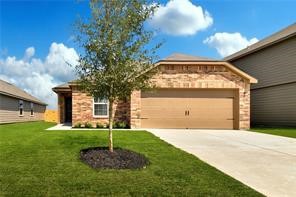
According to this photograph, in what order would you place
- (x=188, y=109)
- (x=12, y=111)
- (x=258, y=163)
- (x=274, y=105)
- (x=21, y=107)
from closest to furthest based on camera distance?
1. (x=258, y=163)
2. (x=188, y=109)
3. (x=274, y=105)
4. (x=12, y=111)
5. (x=21, y=107)

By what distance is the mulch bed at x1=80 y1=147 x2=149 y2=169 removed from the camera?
7.48 meters

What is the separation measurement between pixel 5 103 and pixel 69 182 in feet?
68.5

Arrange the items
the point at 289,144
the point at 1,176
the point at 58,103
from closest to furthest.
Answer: the point at 1,176
the point at 289,144
the point at 58,103

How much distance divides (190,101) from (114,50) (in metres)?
11.8

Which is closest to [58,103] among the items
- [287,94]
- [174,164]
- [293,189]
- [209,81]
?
[209,81]

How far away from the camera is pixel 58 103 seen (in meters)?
24.4

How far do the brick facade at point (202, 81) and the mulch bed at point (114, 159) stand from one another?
10.3 meters

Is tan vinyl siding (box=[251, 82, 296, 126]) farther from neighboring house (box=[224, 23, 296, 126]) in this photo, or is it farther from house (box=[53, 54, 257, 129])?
house (box=[53, 54, 257, 129])

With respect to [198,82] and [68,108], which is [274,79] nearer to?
[198,82]

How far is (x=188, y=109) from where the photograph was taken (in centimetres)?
1958

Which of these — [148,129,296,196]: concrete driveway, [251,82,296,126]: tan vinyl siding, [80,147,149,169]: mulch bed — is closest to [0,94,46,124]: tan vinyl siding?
[148,129,296,196]: concrete driveway

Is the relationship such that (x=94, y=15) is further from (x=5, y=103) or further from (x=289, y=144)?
(x=5, y=103)

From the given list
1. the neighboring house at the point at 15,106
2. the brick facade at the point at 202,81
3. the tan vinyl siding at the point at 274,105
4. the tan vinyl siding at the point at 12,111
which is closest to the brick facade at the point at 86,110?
the brick facade at the point at 202,81

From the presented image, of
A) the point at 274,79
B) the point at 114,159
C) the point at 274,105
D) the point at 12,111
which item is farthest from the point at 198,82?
the point at 12,111
